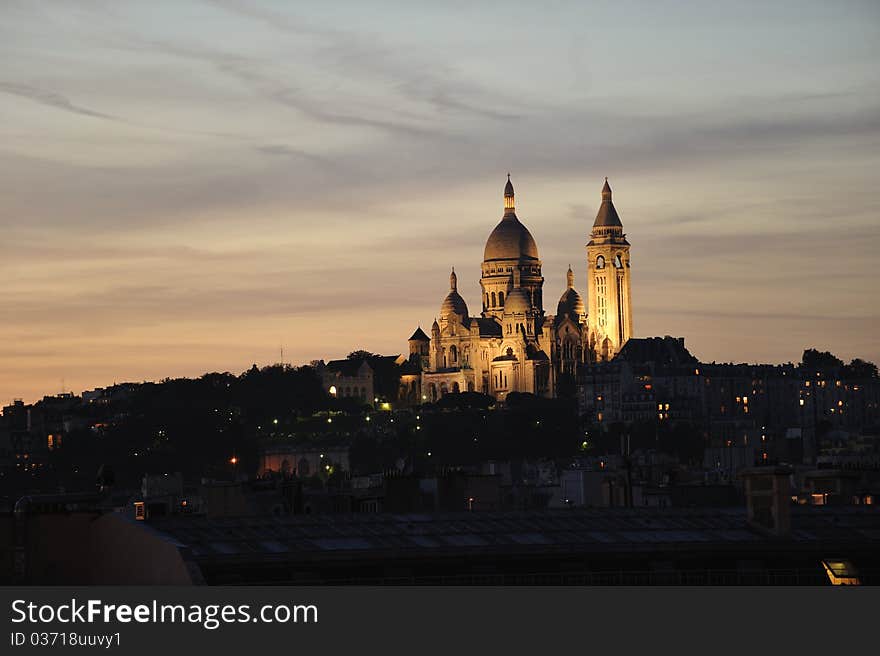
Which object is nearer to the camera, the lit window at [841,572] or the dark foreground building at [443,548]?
the dark foreground building at [443,548]

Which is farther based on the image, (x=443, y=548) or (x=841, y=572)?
(x=841, y=572)

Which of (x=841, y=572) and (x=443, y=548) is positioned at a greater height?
(x=443, y=548)

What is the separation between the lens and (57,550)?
54531mm

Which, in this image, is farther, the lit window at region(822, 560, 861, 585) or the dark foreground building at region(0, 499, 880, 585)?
the lit window at region(822, 560, 861, 585)

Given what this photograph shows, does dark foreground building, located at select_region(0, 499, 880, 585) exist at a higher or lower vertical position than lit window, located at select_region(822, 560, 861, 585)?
higher

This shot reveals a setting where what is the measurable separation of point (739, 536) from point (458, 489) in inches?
842

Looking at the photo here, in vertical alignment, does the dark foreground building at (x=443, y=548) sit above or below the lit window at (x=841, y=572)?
above
